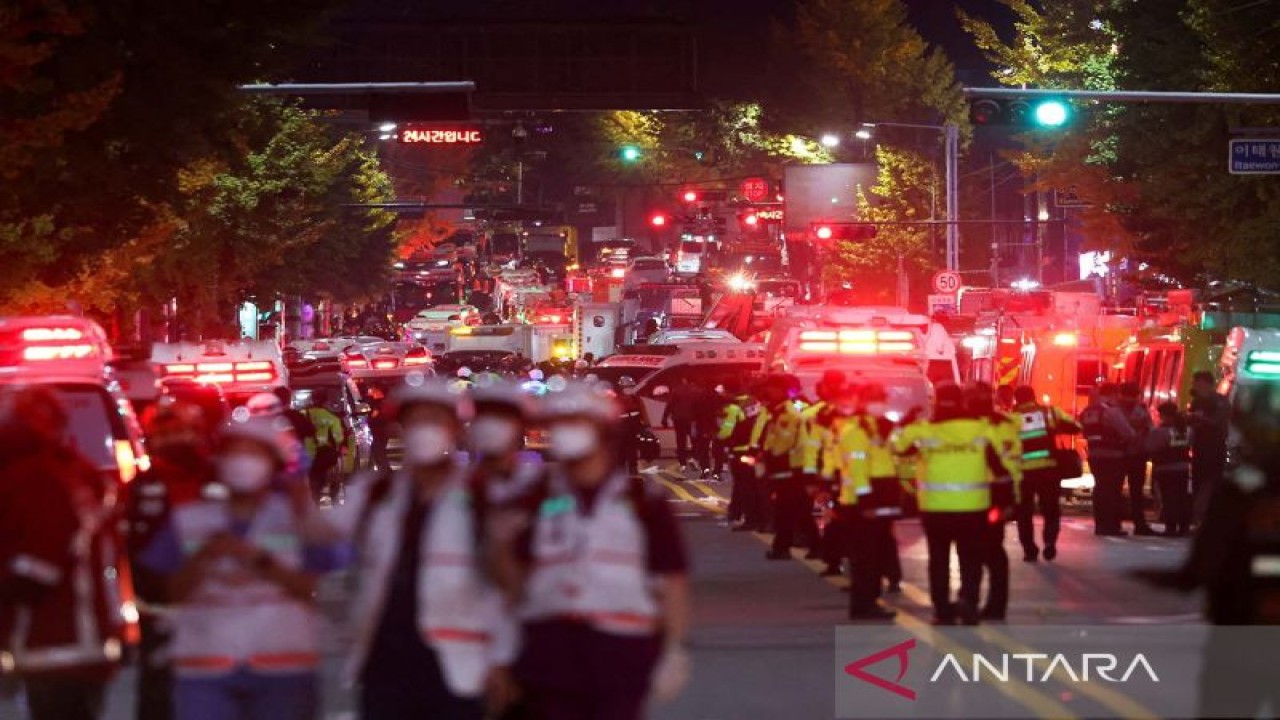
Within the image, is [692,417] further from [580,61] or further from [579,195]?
[579,195]

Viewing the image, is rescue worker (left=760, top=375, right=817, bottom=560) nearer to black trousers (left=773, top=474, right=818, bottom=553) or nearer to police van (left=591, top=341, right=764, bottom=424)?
black trousers (left=773, top=474, right=818, bottom=553)

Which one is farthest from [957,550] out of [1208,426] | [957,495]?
[1208,426]

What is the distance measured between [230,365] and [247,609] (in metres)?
23.0

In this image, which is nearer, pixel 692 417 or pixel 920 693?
pixel 920 693

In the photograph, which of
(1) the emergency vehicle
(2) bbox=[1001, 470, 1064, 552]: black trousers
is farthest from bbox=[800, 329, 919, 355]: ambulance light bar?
(1) the emergency vehicle

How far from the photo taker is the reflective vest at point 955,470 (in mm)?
16234

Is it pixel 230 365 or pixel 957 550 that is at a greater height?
pixel 230 365

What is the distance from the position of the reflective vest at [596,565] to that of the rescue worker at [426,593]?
219 millimetres

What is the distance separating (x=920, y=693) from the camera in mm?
13711

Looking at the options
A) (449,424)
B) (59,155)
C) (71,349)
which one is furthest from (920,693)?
(59,155)

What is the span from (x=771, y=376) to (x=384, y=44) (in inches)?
1807

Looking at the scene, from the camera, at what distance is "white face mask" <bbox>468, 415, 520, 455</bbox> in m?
8.55

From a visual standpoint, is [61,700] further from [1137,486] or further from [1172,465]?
[1137,486]

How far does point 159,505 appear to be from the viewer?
9961 mm
